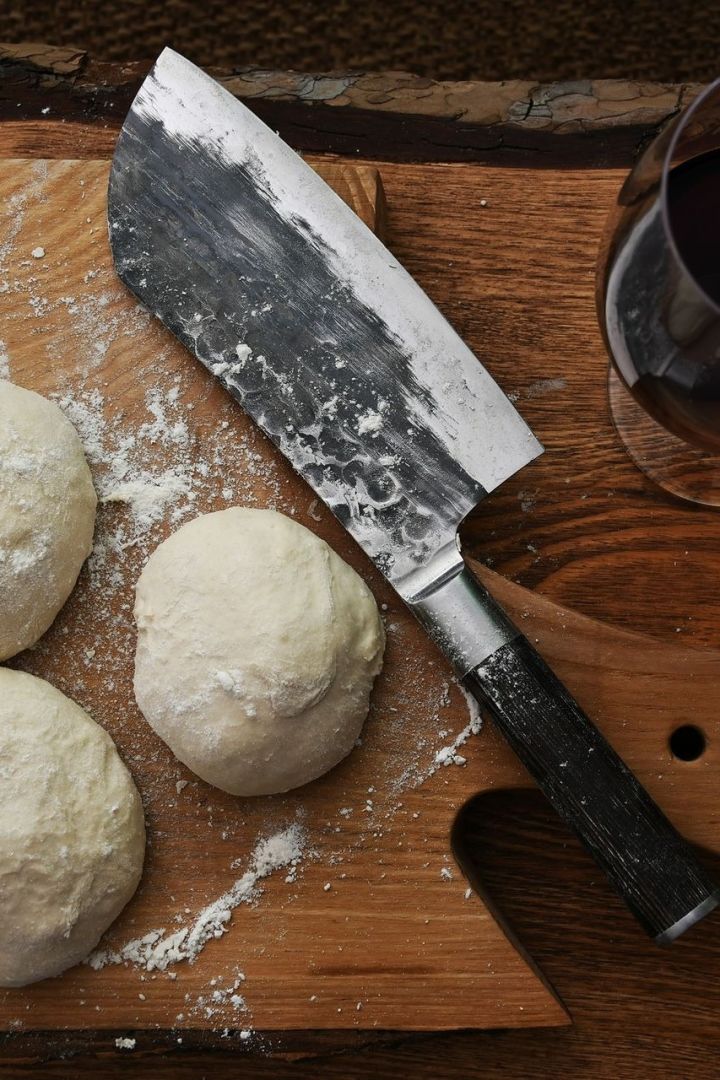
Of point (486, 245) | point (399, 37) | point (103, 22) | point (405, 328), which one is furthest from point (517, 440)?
point (103, 22)

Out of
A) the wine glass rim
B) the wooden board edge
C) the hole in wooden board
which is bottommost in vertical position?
the hole in wooden board

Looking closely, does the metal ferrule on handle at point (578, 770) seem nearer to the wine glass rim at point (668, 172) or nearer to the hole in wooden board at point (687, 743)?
the hole in wooden board at point (687, 743)

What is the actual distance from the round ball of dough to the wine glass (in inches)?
24.8

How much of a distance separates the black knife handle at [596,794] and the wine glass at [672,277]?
270 millimetres

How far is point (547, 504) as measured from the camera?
3.58 feet

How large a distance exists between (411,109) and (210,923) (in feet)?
3.01

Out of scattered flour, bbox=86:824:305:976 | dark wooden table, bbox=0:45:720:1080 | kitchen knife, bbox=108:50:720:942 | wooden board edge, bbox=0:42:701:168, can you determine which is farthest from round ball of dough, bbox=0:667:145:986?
wooden board edge, bbox=0:42:701:168

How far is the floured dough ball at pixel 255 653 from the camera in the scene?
0.94 m

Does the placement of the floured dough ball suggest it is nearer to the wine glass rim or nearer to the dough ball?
the dough ball

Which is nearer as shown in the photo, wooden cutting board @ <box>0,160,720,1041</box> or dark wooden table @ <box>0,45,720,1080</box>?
wooden cutting board @ <box>0,160,720,1041</box>

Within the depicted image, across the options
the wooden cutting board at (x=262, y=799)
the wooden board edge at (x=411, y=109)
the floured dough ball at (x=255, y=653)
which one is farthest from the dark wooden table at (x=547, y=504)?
the floured dough ball at (x=255, y=653)

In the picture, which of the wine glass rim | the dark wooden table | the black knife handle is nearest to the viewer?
the wine glass rim

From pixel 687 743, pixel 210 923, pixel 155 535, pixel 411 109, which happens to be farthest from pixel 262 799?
pixel 411 109

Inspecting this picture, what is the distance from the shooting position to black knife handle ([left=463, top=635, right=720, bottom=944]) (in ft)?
2.99
